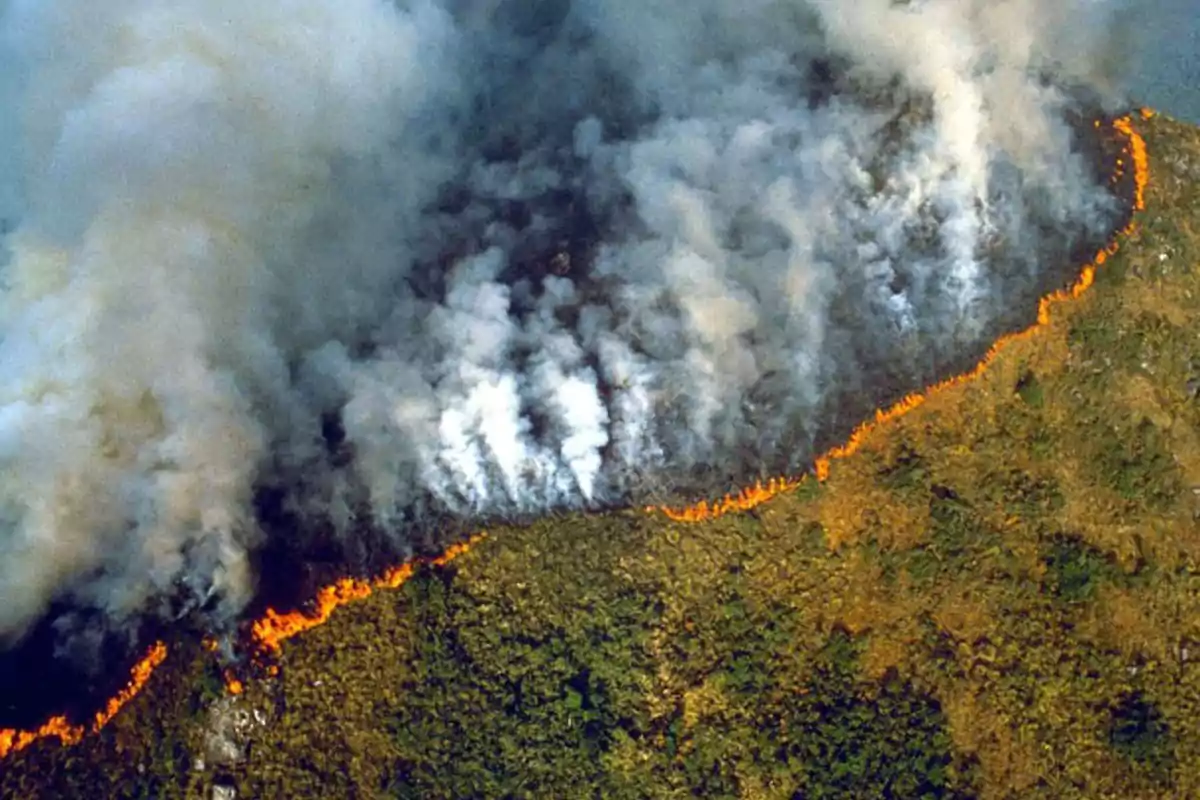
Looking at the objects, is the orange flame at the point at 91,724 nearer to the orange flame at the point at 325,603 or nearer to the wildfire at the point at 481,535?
the wildfire at the point at 481,535

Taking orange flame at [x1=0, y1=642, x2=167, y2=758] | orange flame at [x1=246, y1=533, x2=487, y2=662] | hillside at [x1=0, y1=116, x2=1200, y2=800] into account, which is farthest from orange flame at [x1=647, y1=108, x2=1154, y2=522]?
orange flame at [x1=0, y1=642, x2=167, y2=758]

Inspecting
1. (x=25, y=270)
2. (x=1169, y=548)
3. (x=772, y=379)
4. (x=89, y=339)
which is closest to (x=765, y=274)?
(x=772, y=379)

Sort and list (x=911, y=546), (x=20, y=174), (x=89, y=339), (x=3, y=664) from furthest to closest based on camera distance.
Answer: (x=20, y=174), (x=911, y=546), (x=89, y=339), (x=3, y=664)

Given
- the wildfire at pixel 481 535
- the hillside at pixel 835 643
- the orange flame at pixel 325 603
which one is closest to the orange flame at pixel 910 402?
the wildfire at pixel 481 535

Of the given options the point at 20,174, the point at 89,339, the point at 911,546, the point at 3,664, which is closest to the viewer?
the point at 3,664

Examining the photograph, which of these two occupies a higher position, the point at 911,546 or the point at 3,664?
the point at 911,546

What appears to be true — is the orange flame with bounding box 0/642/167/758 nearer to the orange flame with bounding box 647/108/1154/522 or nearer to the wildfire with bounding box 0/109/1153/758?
the wildfire with bounding box 0/109/1153/758

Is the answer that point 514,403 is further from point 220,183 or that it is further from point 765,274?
point 220,183
